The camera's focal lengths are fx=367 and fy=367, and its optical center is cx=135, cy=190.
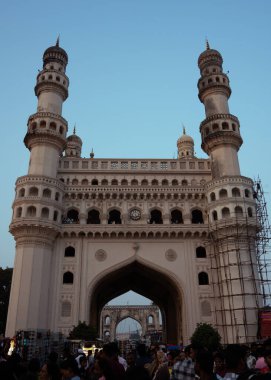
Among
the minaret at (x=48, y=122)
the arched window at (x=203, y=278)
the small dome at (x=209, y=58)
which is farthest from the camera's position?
the small dome at (x=209, y=58)

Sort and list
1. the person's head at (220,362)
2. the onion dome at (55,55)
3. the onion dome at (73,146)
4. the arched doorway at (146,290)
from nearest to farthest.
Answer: the person's head at (220,362) → the arched doorway at (146,290) → the onion dome at (55,55) → the onion dome at (73,146)

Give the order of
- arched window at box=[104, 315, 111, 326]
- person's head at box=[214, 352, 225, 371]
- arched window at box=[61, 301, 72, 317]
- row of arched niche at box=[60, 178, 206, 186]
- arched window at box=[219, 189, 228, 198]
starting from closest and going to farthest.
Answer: person's head at box=[214, 352, 225, 371], arched window at box=[61, 301, 72, 317], arched window at box=[219, 189, 228, 198], row of arched niche at box=[60, 178, 206, 186], arched window at box=[104, 315, 111, 326]

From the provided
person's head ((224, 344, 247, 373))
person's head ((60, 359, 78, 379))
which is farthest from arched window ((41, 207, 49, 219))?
person's head ((224, 344, 247, 373))

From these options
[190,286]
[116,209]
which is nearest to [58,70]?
[116,209]

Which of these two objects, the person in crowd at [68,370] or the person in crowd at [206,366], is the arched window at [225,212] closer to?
the person in crowd at [68,370]

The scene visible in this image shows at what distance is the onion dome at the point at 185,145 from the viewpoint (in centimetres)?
5460

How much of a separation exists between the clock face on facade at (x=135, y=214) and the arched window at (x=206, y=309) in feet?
29.1

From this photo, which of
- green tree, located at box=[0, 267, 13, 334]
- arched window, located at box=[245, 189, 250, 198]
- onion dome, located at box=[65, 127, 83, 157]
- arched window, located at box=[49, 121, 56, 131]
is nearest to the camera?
arched window, located at box=[245, 189, 250, 198]

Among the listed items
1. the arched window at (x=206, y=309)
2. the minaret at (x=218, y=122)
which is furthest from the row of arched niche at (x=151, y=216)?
the arched window at (x=206, y=309)

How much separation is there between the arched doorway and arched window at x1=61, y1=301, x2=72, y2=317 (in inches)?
76.4

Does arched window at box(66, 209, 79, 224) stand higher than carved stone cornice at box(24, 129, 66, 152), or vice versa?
carved stone cornice at box(24, 129, 66, 152)

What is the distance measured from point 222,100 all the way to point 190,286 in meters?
18.5

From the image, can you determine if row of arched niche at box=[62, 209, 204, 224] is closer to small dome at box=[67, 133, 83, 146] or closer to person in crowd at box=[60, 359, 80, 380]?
small dome at box=[67, 133, 83, 146]

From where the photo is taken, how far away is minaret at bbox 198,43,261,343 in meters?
27.0
